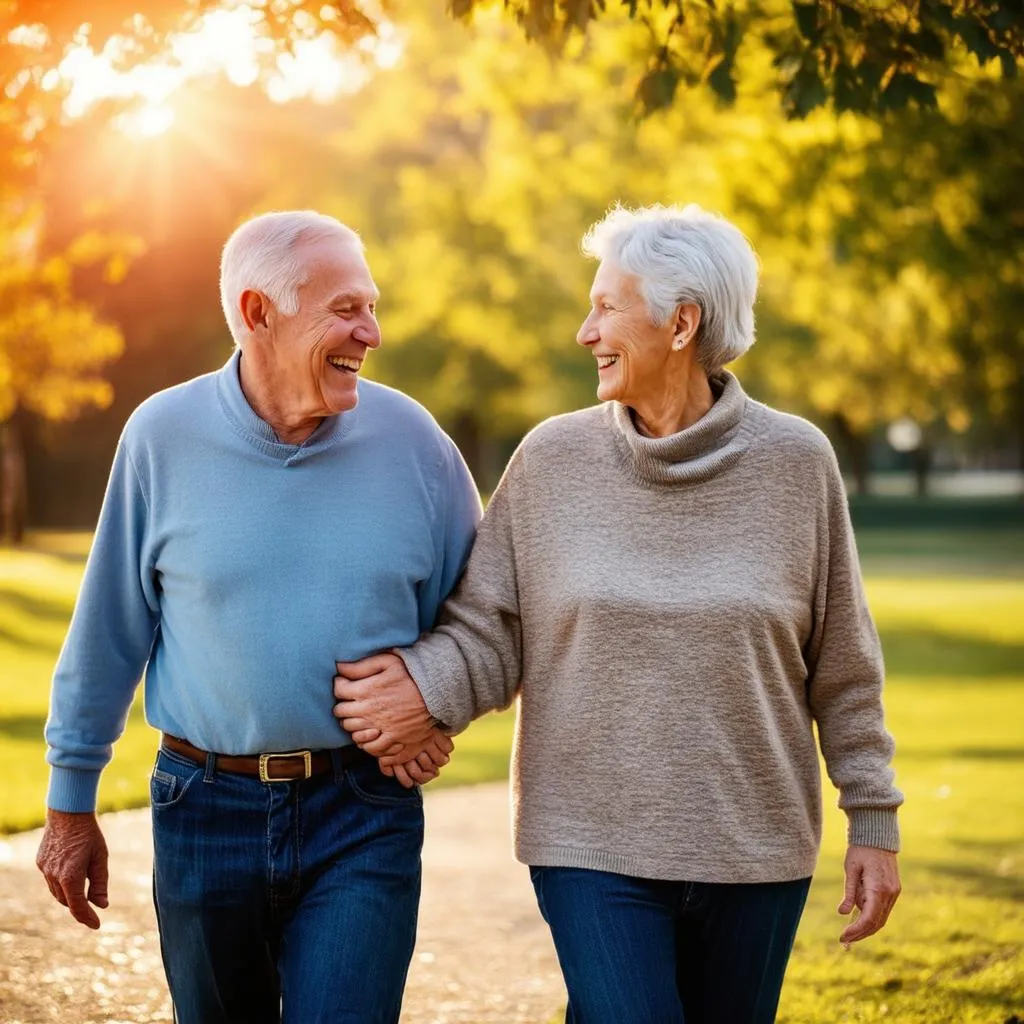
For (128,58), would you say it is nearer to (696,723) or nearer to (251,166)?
(696,723)

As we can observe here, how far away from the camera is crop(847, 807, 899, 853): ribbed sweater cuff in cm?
369

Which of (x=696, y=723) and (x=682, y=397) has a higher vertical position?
(x=682, y=397)

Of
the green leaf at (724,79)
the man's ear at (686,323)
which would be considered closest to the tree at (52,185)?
the green leaf at (724,79)

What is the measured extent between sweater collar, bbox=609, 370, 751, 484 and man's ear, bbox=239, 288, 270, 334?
799 millimetres

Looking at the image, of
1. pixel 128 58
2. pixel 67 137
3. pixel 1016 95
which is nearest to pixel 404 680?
pixel 128 58

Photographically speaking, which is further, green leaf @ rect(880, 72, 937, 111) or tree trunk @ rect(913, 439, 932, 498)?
tree trunk @ rect(913, 439, 932, 498)

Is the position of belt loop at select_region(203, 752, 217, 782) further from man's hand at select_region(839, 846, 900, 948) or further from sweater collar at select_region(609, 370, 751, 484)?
man's hand at select_region(839, 846, 900, 948)

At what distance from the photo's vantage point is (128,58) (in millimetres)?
5406

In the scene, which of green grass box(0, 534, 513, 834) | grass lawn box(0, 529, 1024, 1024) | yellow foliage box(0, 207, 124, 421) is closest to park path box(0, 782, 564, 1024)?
grass lawn box(0, 529, 1024, 1024)

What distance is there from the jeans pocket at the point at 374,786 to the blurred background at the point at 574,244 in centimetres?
232

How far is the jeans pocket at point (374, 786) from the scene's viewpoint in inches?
140

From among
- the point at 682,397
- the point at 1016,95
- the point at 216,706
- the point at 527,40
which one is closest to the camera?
the point at 216,706

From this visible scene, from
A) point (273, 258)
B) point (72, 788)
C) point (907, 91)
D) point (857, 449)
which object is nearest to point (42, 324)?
point (907, 91)

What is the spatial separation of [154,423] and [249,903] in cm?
104
